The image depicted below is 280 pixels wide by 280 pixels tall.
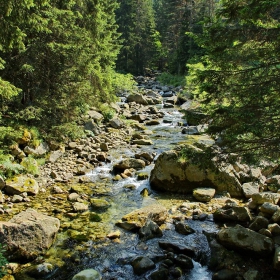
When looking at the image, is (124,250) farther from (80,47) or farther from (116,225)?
(80,47)

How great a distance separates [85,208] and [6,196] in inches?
91.4

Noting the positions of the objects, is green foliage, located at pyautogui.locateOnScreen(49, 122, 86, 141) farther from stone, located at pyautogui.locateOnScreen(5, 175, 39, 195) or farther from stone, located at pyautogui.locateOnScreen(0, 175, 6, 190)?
stone, located at pyautogui.locateOnScreen(0, 175, 6, 190)

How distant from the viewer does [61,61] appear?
11.2 metres

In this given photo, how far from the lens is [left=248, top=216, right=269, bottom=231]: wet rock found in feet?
21.7

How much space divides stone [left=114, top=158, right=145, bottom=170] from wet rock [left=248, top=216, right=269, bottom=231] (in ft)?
17.8

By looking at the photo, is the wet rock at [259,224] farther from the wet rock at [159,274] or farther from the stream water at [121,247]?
the wet rock at [159,274]

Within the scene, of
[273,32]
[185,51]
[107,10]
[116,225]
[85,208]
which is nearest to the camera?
[273,32]

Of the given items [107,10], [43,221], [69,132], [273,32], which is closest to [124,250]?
[43,221]

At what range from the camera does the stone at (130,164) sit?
1103cm

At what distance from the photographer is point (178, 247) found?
6047 mm

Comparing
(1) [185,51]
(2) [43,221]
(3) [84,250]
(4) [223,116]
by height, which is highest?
(1) [185,51]

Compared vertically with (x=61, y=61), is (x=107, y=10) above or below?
above

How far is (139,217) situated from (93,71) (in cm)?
797

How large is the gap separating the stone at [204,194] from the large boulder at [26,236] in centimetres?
447
